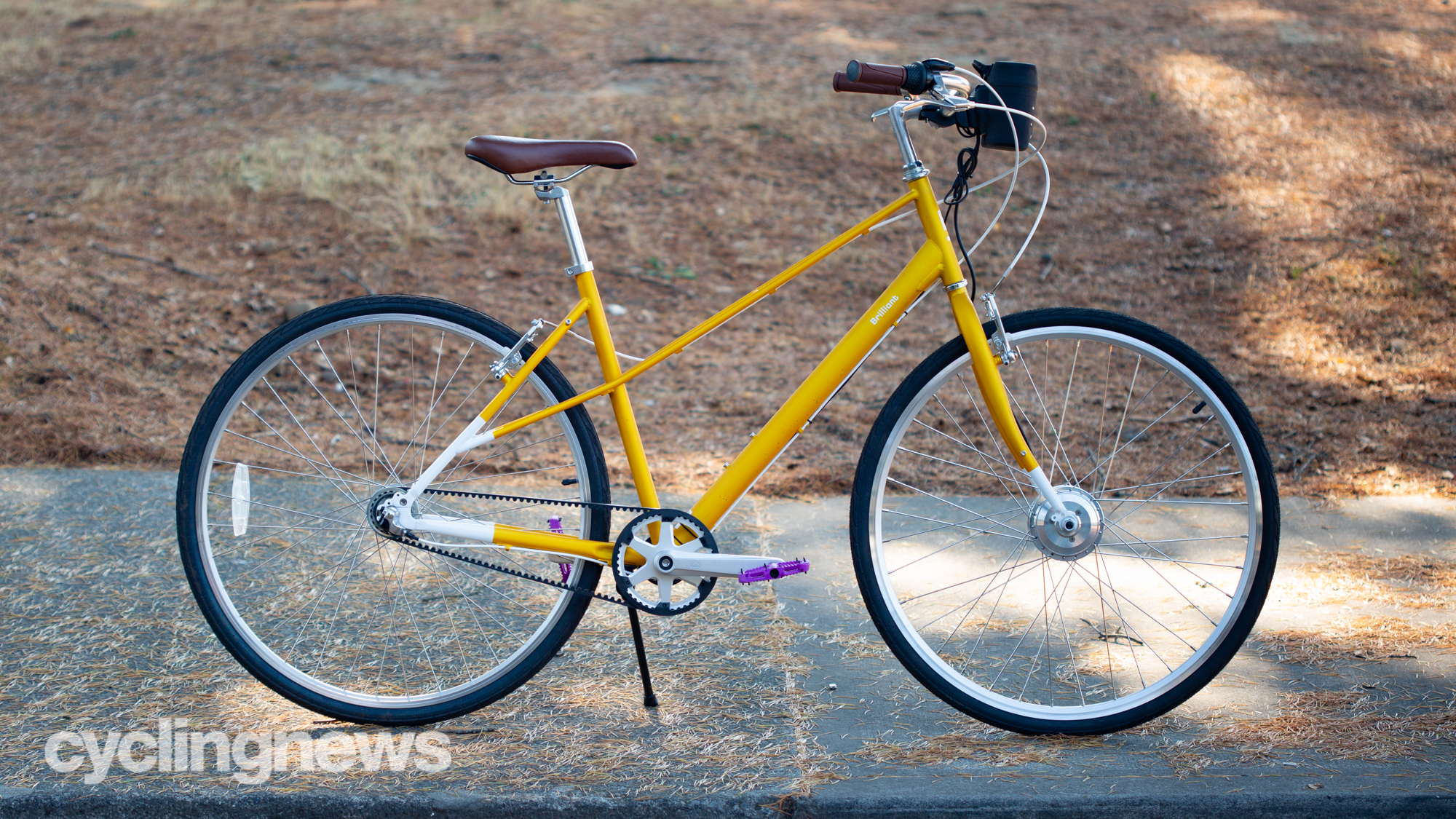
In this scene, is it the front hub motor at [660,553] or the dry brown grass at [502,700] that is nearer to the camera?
the dry brown grass at [502,700]

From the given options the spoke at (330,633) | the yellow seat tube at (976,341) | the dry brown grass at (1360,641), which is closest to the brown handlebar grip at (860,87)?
the yellow seat tube at (976,341)

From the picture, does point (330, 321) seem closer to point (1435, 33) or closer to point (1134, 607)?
point (1134, 607)

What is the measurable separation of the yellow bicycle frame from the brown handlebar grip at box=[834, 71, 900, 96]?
0.22 m

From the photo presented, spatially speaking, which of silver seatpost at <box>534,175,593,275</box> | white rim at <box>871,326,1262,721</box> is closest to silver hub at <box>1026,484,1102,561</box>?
white rim at <box>871,326,1262,721</box>

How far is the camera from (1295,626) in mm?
2846

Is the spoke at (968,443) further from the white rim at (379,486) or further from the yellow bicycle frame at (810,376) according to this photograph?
the white rim at (379,486)

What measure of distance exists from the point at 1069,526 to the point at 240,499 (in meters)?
1.94

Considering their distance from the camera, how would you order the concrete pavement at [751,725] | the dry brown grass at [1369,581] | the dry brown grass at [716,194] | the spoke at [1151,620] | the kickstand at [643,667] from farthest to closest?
the dry brown grass at [716,194] < the dry brown grass at [1369,581] < the spoke at [1151,620] < the kickstand at [643,667] < the concrete pavement at [751,725]

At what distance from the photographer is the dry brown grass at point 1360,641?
2693 millimetres

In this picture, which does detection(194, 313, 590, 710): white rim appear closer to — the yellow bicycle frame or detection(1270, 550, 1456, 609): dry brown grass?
the yellow bicycle frame

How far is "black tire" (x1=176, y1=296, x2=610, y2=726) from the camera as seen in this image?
→ 2344 mm

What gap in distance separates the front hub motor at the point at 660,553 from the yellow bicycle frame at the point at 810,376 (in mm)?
56

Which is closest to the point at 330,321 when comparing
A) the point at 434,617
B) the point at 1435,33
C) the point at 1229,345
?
the point at 434,617

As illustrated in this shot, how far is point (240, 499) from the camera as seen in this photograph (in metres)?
2.43
